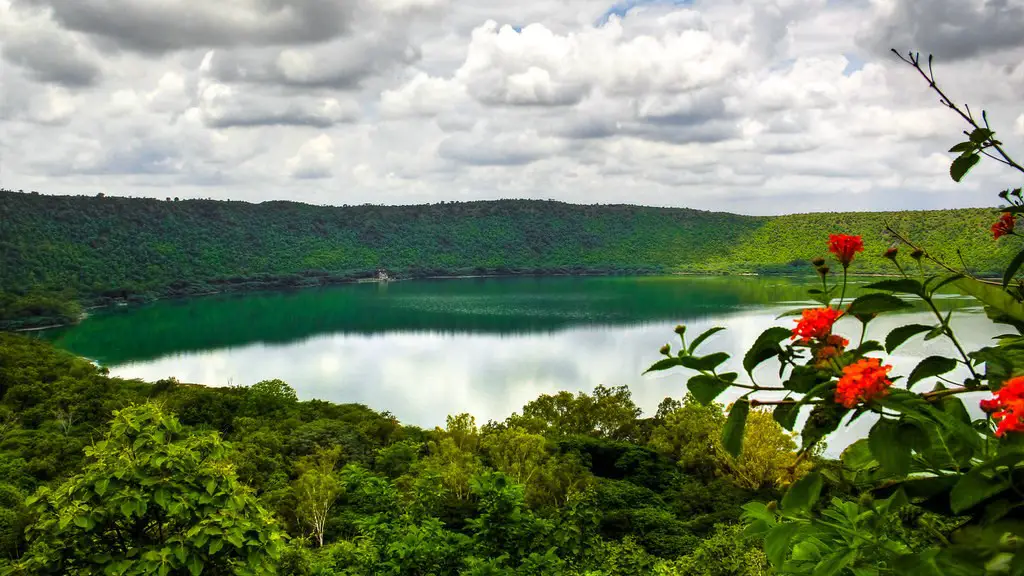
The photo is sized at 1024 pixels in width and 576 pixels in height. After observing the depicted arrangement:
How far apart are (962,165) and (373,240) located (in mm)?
129482

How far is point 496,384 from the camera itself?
37.9m

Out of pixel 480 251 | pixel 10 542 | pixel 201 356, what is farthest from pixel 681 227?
pixel 10 542

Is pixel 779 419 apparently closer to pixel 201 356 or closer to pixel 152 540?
pixel 152 540

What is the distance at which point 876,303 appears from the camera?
1317 millimetres

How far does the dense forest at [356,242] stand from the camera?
3115 inches

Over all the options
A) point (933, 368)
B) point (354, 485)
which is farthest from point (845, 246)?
point (354, 485)

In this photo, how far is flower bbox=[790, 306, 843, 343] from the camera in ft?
4.36

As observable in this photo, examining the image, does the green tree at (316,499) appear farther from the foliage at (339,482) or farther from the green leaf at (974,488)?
the green leaf at (974,488)

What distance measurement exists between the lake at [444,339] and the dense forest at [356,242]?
974 centimetres

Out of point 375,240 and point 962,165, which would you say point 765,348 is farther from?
point 375,240

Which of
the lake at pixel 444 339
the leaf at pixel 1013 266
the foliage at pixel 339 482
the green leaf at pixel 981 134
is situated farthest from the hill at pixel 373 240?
the leaf at pixel 1013 266

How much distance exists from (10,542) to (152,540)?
653 cm

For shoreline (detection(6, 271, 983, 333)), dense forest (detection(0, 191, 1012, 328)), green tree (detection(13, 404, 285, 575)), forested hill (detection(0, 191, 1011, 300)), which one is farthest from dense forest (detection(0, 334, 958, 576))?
forested hill (detection(0, 191, 1011, 300))

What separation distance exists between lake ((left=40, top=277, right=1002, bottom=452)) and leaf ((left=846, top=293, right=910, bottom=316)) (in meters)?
22.4
